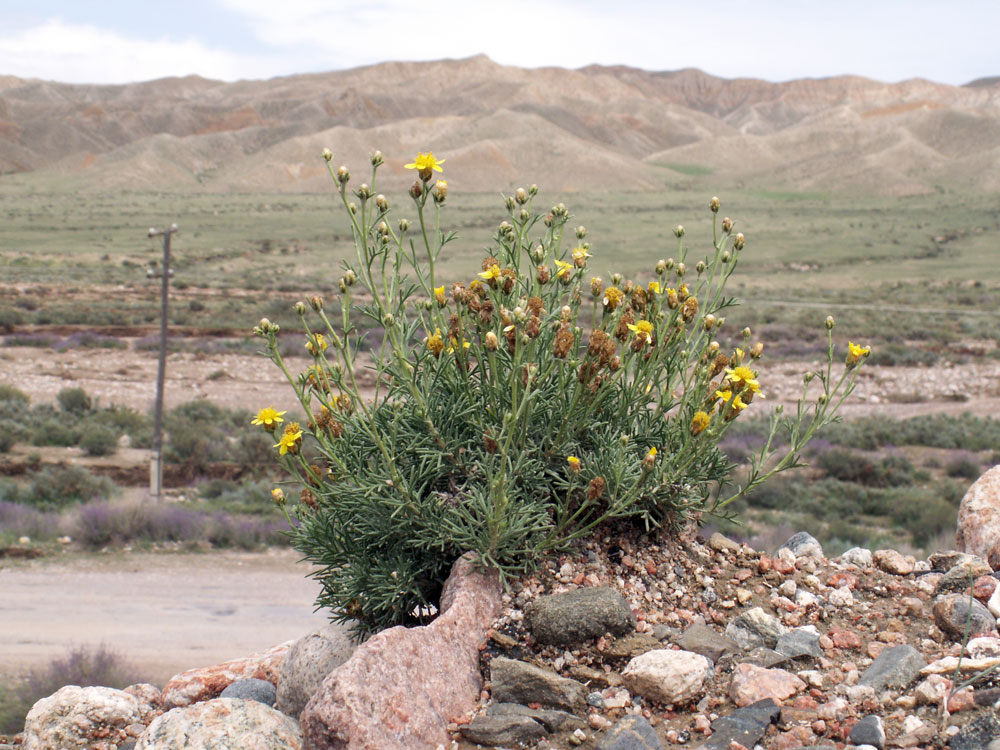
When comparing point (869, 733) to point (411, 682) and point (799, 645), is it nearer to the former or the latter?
point (799, 645)

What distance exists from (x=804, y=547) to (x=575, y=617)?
1.54 m

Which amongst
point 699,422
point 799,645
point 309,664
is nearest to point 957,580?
point 799,645

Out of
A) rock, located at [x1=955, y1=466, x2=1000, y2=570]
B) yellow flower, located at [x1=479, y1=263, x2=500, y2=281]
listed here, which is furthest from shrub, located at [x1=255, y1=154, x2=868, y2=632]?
rock, located at [x1=955, y1=466, x2=1000, y2=570]

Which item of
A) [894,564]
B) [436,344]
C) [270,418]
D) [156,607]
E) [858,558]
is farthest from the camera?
[156,607]

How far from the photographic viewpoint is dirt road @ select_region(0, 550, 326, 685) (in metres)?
10.8

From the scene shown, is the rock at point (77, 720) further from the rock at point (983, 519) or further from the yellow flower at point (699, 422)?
the rock at point (983, 519)

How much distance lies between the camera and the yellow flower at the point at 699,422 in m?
3.05

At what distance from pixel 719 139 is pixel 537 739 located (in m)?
179

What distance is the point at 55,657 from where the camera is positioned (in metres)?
10.2

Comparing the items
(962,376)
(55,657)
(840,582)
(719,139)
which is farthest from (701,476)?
(719,139)

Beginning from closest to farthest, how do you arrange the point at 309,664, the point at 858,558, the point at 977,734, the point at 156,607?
the point at 977,734, the point at 309,664, the point at 858,558, the point at 156,607

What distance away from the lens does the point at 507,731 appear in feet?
8.84

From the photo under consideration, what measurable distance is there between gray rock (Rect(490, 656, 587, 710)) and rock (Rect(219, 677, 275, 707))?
1.33 metres

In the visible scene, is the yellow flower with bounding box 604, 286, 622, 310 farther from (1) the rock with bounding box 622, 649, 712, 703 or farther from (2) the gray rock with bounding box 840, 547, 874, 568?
(2) the gray rock with bounding box 840, 547, 874, 568
